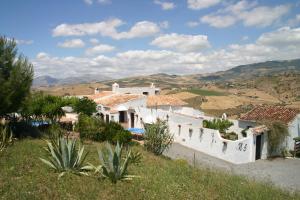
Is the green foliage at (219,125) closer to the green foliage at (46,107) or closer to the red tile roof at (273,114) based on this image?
the red tile roof at (273,114)

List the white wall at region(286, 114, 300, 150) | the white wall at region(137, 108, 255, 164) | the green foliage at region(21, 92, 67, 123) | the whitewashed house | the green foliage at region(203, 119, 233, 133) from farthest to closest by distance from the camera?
the green foliage at region(203, 119, 233, 133)
the green foliage at region(21, 92, 67, 123)
the white wall at region(286, 114, 300, 150)
the whitewashed house
the white wall at region(137, 108, 255, 164)

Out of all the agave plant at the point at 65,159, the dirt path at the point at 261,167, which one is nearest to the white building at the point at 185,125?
the dirt path at the point at 261,167

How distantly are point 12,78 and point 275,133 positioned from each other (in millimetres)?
19370

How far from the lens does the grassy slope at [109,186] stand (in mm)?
7969

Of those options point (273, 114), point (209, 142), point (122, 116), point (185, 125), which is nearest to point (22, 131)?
point (209, 142)

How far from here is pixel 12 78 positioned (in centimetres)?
1554

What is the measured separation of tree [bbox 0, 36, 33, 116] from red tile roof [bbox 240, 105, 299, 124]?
749 inches

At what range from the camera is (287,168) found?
2070cm

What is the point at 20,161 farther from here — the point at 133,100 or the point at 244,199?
the point at 133,100

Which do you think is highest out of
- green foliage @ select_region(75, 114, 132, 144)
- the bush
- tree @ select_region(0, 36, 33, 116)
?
tree @ select_region(0, 36, 33, 116)

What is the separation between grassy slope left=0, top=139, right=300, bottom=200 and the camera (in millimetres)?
7969

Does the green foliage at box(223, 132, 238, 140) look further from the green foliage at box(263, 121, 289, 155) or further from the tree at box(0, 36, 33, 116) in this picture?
the tree at box(0, 36, 33, 116)

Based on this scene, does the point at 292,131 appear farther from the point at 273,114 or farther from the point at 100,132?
the point at 100,132

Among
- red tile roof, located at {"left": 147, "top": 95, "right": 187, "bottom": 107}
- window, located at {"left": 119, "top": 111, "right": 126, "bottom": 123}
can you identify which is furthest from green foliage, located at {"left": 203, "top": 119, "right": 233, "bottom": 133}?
window, located at {"left": 119, "top": 111, "right": 126, "bottom": 123}
